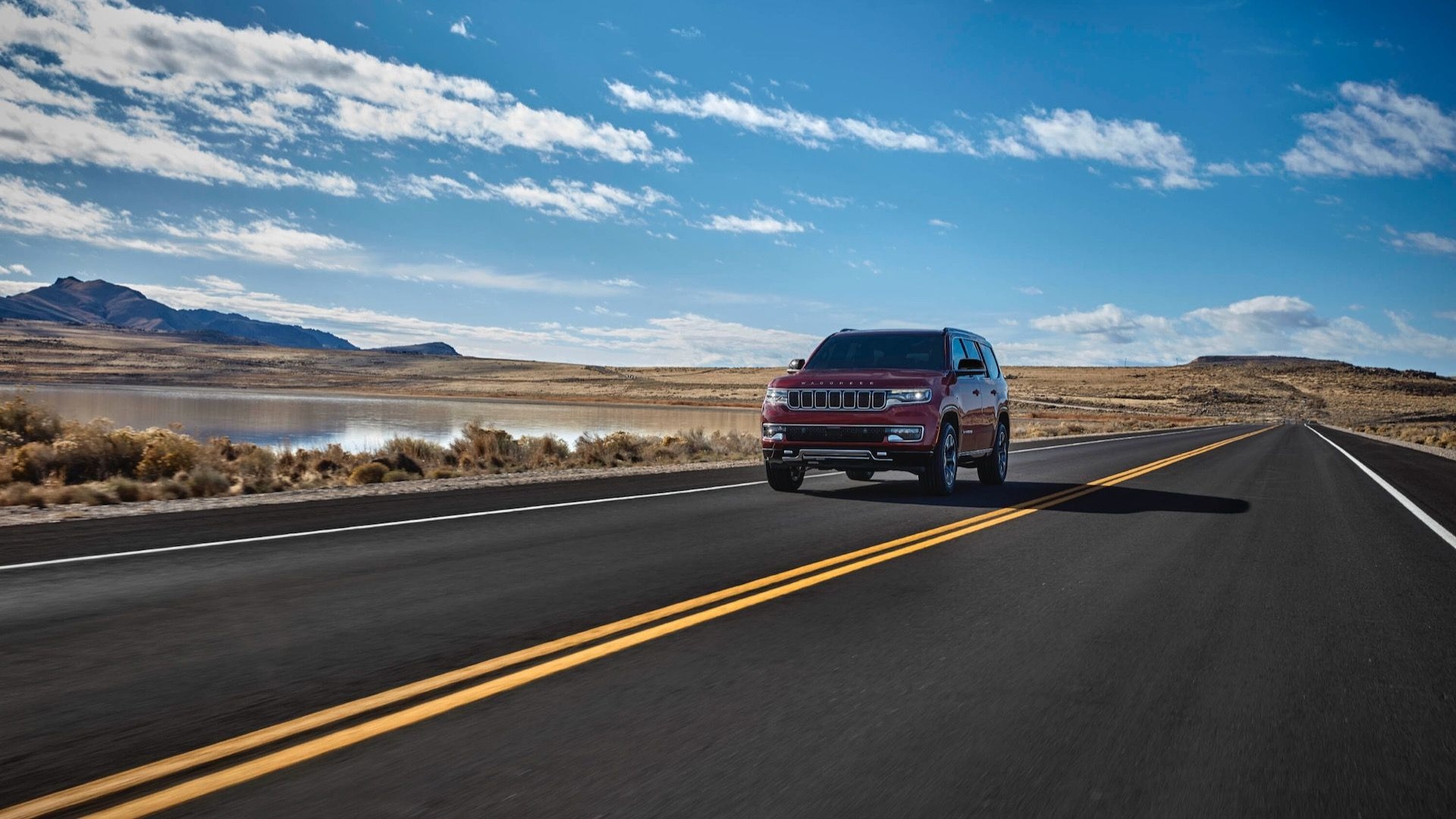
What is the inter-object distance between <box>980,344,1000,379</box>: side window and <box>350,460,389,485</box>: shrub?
33.2ft

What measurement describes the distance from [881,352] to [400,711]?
11168mm

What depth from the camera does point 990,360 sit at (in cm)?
1622

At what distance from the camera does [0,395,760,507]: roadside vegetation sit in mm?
13859

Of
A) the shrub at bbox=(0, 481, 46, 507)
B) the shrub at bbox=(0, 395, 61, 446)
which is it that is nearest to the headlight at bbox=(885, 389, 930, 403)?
the shrub at bbox=(0, 481, 46, 507)

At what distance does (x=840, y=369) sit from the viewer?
44.7ft

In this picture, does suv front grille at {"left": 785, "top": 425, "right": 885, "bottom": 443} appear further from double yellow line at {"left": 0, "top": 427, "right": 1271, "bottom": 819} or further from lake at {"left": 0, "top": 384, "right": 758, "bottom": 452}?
lake at {"left": 0, "top": 384, "right": 758, "bottom": 452}

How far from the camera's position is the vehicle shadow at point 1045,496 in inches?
494

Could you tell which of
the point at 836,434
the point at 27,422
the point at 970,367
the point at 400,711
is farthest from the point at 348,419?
the point at 400,711

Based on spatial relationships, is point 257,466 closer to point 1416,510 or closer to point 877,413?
point 877,413

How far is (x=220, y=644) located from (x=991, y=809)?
12.6 ft

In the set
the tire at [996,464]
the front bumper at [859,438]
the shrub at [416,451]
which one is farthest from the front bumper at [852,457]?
the shrub at [416,451]

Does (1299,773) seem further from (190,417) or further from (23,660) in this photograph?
(190,417)

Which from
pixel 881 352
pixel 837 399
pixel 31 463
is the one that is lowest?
pixel 31 463

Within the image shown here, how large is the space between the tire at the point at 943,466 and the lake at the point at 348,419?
17305 millimetres
